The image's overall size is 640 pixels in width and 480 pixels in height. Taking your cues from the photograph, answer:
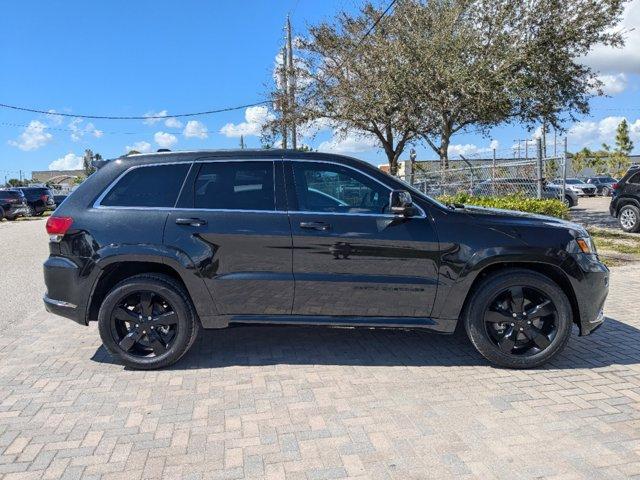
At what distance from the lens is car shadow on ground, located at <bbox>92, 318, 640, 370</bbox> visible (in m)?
4.52

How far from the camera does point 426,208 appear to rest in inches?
167

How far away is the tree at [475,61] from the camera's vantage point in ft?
45.7

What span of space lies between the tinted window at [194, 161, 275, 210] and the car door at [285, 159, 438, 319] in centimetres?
29

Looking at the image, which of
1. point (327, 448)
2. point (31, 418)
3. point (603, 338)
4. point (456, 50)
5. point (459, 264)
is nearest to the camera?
point (327, 448)

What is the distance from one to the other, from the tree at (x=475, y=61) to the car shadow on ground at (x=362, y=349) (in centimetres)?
980

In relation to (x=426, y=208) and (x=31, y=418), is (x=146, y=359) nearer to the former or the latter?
(x=31, y=418)

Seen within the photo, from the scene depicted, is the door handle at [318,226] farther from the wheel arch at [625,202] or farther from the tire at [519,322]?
the wheel arch at [625,202]

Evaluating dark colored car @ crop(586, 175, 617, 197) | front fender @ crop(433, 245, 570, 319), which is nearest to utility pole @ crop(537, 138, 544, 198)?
front fender @ crop(433, 245, 570, 319)

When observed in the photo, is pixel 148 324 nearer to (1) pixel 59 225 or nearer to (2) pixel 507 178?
(1) pixel 59 225

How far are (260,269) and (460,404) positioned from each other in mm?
1832

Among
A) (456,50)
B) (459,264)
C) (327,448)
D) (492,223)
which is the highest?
(456,50)

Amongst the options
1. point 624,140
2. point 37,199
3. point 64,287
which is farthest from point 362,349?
point 624,140

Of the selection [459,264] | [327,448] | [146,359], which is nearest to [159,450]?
[327,448]

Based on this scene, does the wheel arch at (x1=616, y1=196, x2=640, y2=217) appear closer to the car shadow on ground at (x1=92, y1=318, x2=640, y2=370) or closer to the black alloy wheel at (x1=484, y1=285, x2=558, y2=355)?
the car shadow on ground at (x1=92, y1=318, x2=640, y2=370)
